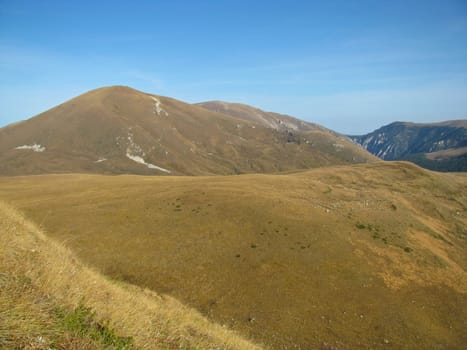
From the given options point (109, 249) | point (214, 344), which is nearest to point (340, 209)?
point (109, 249)

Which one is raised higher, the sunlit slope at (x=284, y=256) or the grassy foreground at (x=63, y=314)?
the grassy foreground at (x=63, y=314)

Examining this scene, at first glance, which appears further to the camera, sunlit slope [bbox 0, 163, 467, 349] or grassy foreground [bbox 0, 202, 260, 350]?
sunlit slope [bbox 0, 163, 467, 349]

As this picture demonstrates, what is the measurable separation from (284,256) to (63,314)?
23.7m

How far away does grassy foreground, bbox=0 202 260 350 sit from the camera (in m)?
5.58

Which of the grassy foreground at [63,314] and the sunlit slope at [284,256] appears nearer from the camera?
the grassy foreground at [63,314]

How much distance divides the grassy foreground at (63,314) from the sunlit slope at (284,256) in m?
12.4

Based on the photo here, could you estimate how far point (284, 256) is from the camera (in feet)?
93.3

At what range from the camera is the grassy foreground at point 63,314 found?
220 inches

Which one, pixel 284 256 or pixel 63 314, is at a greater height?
pixel 63 314

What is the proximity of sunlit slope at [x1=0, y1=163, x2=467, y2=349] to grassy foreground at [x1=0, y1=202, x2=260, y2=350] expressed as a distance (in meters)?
12.4

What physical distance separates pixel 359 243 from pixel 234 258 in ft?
44.3

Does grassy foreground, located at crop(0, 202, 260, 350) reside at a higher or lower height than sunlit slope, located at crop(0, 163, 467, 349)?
higher

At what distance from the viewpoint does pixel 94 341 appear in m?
6.27

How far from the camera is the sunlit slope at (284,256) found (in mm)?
21688
